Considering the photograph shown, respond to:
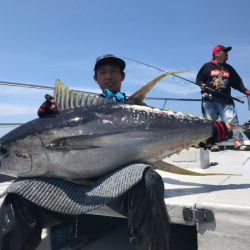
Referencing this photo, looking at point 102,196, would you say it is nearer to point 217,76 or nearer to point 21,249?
point 21,249

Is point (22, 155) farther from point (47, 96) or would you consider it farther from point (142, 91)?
point (142, 91)

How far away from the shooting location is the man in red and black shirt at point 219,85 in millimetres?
5242

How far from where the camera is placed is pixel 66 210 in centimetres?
171

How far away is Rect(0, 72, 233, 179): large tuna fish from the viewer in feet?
6.28

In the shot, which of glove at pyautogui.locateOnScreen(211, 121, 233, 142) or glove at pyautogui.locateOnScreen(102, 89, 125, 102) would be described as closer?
glove at pyautogui.locateOnScreen(211, 121, 233, 142)

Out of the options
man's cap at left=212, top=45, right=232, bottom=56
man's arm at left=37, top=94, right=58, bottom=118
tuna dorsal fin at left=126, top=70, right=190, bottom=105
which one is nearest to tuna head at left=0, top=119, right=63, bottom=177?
man's arm at left=37, top=94, right=58, bottom=118

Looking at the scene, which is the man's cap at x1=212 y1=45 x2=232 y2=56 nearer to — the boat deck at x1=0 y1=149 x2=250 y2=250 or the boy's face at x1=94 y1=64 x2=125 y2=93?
the boy's face at x1=94 y1=64 x2=125 y2=93

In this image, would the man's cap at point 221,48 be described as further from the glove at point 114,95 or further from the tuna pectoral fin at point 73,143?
the tuna pectoral fin at point 73,143

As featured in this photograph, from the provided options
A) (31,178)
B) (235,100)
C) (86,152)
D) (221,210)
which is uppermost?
(235,100)

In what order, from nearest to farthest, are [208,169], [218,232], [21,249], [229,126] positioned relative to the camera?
[21,249], [218,232], [229,126], [208,169]

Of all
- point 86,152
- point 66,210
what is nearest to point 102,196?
point 66,210

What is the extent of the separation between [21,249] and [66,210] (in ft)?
0.95

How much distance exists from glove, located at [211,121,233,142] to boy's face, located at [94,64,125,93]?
0.94 meters

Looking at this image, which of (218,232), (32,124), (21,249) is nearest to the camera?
(21,249)
